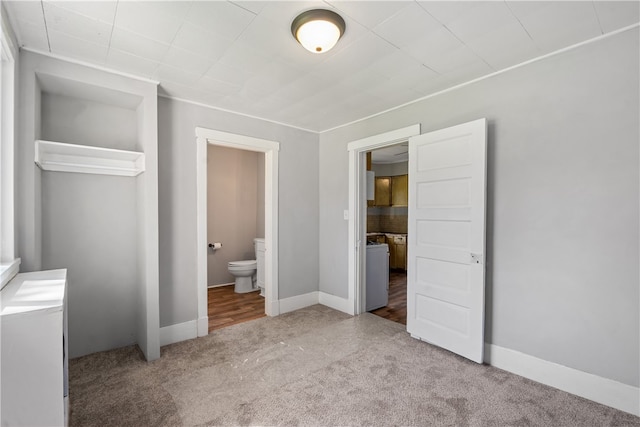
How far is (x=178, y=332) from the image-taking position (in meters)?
3.03

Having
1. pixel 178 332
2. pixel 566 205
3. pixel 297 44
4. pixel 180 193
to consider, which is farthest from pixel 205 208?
pixel 566 205

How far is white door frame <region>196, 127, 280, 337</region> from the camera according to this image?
3.16 metres

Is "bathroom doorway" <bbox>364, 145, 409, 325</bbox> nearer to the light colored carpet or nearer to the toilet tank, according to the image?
the toilet tank

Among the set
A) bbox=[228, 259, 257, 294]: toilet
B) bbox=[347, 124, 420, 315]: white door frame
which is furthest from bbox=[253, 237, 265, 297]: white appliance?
bbox=[347, 124, 420, 315]: white door frame

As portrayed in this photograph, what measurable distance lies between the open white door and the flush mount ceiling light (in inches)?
56.4

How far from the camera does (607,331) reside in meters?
2.01

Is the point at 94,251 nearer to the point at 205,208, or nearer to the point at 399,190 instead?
the point at 205,208

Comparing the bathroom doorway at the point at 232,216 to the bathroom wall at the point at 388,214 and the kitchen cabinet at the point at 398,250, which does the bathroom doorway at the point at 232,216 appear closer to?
the bathroom wall at the point at 388,214

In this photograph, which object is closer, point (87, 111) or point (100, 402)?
point (100, 402)

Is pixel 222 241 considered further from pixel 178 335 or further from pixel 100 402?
pixel 100 402

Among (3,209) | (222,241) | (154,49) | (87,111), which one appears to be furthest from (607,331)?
(222,241)

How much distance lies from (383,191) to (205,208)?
187 inches

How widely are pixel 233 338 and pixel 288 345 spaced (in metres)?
0.61

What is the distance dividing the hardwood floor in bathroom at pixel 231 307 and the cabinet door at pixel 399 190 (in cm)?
378
